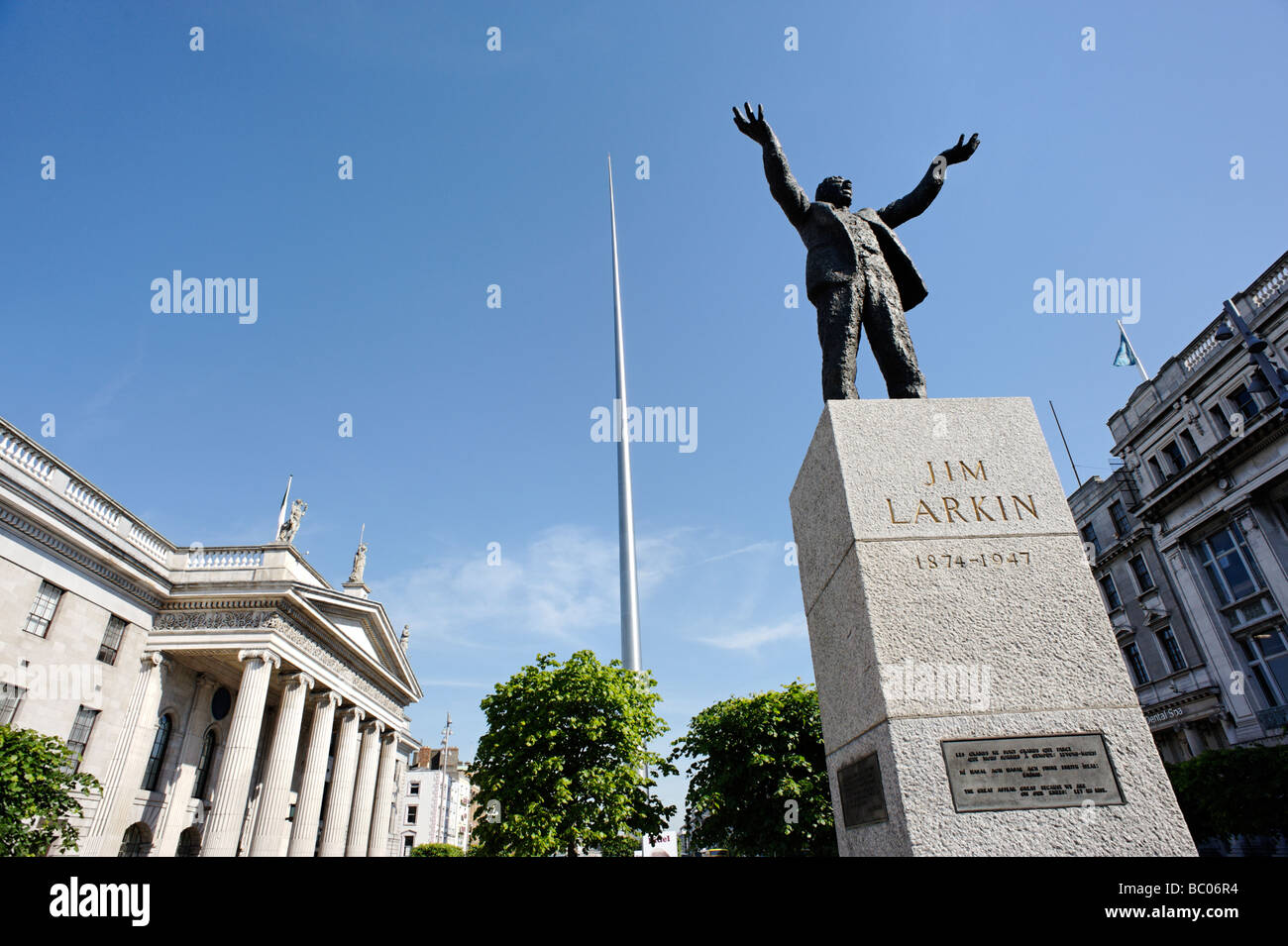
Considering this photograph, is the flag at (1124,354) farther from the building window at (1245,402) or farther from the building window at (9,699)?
the building window at (9,699)

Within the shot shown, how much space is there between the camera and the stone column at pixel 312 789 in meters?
32.6

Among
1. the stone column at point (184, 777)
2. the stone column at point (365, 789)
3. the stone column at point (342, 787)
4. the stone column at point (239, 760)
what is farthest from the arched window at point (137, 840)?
the stone column at point (365, 789)

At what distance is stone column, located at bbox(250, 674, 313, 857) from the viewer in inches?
1164

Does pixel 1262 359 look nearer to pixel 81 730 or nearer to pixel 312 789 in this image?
pixel 312 789

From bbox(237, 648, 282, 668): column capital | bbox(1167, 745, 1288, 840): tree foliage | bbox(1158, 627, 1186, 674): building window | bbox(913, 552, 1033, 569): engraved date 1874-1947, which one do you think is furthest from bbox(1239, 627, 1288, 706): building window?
bbox(237, 648, 282, 668): column capital

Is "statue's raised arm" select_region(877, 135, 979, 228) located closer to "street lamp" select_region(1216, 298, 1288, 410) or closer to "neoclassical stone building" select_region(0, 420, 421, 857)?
"street lamp" select_region(1216, 298, 1288, 410)

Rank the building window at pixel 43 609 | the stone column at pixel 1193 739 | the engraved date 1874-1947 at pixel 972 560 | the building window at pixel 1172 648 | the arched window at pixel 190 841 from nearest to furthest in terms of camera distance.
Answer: the engraved date 1874-1947 at pixel 972 560 → the building window at pixel 43 609 → the arched window at pixel 190 841 → the stone column at pixel 1193 739 → the building window at pixel 1172 648

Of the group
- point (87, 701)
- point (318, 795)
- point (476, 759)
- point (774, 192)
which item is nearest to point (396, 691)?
point (318, 795)

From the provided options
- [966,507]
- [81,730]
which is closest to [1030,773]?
[966,507]

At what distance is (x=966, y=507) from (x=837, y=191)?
4554 millimetres

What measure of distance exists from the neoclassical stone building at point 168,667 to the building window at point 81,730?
0.06m

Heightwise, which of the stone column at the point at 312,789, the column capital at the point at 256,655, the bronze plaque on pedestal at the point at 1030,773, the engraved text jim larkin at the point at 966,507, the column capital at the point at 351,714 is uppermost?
the column capital at the point at 256,655

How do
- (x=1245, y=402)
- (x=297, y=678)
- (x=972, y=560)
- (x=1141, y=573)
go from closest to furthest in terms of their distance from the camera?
(x=972, y=560) < (x=1245, y=402) < (x=297, y=678) < (x=1141, y=573)

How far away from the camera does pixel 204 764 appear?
3194 centimetres
